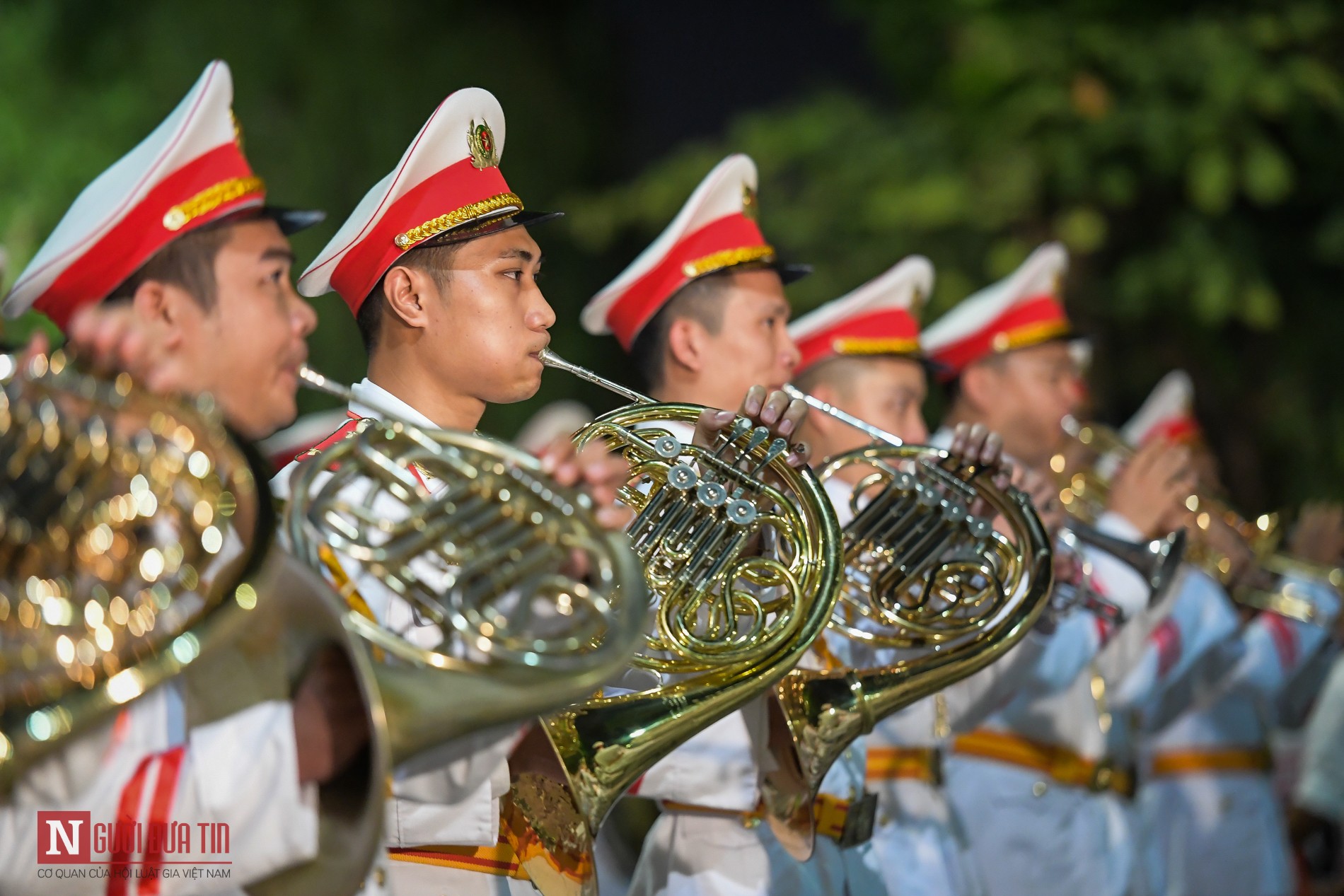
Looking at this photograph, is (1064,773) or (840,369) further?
(1064,773)

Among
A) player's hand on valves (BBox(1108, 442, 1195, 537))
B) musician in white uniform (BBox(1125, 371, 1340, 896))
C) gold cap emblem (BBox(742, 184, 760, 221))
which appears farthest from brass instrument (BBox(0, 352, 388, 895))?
musician in white uniform (BBox(1125, 371, 1340, 896))

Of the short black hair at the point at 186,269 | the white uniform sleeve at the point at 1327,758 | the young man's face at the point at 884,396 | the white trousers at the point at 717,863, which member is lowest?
the white uniform sleeve at the point at 1327,758

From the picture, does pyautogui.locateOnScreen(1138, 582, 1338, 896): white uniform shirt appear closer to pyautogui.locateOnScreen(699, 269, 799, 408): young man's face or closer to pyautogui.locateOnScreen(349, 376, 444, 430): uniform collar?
pyautogui.locateOnScreen(699, 269, 799, 408): young man's face

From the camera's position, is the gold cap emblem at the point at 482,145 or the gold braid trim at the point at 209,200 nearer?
the gold braid trim at the point at 209,200

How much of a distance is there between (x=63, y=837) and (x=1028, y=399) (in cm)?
424

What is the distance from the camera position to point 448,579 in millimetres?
2102

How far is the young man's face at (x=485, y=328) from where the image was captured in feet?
9.87

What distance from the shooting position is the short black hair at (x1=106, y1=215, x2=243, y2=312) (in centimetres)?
275

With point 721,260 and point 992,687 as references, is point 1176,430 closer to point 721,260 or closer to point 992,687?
point 992,687

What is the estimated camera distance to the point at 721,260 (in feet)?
13.3

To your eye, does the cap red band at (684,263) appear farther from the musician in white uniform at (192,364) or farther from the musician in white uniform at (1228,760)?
the musician in white uniform at (1228,760)

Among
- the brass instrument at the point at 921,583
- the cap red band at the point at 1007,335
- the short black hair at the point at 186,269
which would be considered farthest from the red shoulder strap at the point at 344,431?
the cap red band at the point at 1007,335

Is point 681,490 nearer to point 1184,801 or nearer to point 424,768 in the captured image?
point 424,768

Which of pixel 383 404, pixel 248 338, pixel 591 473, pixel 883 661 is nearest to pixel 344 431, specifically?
pixel 383 404
